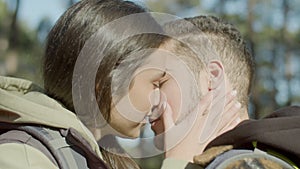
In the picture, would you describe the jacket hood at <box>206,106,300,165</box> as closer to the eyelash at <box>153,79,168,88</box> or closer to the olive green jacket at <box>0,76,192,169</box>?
the olive green jacket at <box>0,76,192,169</box>

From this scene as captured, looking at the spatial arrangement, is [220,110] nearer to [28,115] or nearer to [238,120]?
[238,120]

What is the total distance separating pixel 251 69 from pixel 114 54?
61 cm

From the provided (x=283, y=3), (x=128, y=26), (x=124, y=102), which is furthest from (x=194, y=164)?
(x=283, y=3)

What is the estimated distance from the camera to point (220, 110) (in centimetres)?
211

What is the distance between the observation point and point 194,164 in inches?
76.0

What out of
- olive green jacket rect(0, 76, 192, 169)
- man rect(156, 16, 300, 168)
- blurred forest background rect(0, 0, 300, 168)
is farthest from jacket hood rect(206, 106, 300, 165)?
blurred forest background rect(0, 0, 300, 168)

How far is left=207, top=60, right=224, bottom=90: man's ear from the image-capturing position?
214 cm

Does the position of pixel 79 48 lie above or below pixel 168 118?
above

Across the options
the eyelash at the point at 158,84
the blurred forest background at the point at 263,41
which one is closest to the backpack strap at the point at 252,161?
the eyelash at the point at 158,84

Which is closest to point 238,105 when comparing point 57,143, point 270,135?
point 270,135

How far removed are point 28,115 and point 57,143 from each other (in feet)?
0.37

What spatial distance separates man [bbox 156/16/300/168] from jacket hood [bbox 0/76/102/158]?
356mm

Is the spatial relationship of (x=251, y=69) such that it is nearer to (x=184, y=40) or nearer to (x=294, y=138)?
(x=184, y=40)

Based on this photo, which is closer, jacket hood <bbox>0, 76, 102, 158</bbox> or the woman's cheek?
jacket hood <bbox>0, 76, 102, 158</bbox>
